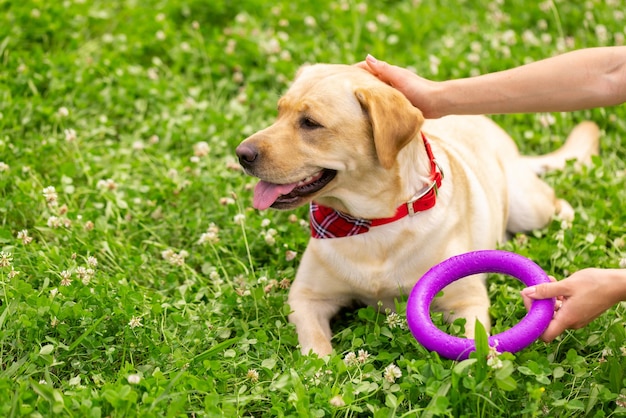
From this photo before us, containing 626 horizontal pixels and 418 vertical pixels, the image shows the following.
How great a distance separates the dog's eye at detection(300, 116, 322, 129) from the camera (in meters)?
3.48

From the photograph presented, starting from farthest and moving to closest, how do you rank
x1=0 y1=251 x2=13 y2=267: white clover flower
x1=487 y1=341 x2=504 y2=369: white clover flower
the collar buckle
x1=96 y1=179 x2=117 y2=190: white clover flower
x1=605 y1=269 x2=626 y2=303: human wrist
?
x1=96 y1=179 x2=117 y2=190: white clover flower, the collar buckle, x1=0 y1=251 x2=13 y2=267: white clover flower, x1=605 y1=269 x2=626 y2=303: human wrist, x1=487 y1=341 x2=504 y2=369: white clover flower

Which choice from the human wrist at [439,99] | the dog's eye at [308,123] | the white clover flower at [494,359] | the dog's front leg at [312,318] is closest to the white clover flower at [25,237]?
the dog's front leg at [312,318]

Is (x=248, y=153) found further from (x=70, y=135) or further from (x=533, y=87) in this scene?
(x=70, y=135)

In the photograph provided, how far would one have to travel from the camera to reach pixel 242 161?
3.46 m

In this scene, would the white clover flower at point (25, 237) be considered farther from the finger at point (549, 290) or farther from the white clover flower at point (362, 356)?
the finger at point (549, 290)

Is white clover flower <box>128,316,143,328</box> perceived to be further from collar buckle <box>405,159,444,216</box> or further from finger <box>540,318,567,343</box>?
finger <box>540,318,567,343</box>

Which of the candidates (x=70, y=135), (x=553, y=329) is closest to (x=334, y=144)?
(x=553, y=329)

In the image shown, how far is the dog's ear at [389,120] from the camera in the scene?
3.34 meters

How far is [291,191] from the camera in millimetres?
3490

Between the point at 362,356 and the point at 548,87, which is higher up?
the point at 548,87

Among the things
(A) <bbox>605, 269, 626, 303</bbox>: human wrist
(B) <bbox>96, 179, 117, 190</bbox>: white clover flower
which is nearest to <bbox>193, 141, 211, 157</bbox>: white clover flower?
(B) <bbox>96, 179, 117, 190</bbox>: white clover flower

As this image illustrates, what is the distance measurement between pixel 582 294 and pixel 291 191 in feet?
4.13

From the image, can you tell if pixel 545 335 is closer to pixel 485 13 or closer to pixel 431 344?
pixel 431 344

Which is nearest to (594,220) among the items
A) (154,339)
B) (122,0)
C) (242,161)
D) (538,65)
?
(538,65)
